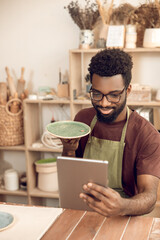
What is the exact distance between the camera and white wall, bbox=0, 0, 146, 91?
332 centimetres

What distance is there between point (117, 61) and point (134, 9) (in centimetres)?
133

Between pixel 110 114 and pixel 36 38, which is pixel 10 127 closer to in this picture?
pixel 36 38

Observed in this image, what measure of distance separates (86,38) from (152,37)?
1.89 ft

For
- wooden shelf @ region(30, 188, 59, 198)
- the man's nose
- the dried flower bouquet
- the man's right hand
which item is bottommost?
wooden shelf @ region(30, 188, 59, 198)

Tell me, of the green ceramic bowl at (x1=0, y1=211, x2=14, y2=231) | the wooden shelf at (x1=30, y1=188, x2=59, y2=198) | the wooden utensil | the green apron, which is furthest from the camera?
the wooden utensil

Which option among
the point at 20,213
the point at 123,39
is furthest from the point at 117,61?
the point at 123,39

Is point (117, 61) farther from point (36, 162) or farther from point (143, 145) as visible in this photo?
point (36, 162)

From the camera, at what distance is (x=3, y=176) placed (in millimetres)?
3633

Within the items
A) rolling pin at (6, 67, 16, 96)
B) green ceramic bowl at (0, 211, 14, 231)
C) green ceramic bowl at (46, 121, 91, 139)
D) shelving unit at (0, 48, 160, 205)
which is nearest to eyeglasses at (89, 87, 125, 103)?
green ceramic bowl at (46, 121, 91, 139)

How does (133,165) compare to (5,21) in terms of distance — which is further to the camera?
(5,21)

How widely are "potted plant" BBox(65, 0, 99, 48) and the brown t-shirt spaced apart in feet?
4.06

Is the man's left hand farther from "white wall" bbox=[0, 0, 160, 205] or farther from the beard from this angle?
"white wall" bbox=[0, 0, 160, 205]

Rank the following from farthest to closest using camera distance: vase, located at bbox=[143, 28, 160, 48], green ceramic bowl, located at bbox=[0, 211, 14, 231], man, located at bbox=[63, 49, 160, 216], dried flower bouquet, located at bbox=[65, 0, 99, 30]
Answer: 1. dried flower bouquet, located at bbox=[65, 0, 99, 30]
2. vase, located at bbox=[143, 28, 160, 48]
3. man, located at bbox=[63, 49, 160, 216]
4. green ceramic bowl, located at bbox=[0, 211, 14, 231]

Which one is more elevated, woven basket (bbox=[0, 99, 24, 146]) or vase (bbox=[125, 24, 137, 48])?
vase (bbox=[125, 24, 137, 48])
